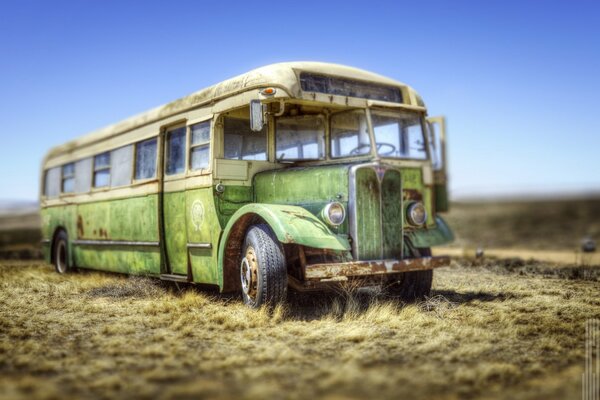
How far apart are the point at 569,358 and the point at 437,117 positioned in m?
3.88

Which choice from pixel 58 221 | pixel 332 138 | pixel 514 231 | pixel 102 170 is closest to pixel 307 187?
pixel 332 138

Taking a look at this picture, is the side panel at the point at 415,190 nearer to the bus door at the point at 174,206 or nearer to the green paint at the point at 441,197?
the green paint at the point at 441,197

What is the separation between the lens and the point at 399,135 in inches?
285

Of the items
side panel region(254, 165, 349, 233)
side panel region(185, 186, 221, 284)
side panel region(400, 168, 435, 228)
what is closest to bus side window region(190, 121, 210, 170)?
side panel region(185, 186, 221, 284)

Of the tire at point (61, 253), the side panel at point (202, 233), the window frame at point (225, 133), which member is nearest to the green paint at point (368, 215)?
the window frame at point (225, 133)

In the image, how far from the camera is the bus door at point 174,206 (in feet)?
25.7

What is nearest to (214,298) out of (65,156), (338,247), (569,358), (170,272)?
(170,272)

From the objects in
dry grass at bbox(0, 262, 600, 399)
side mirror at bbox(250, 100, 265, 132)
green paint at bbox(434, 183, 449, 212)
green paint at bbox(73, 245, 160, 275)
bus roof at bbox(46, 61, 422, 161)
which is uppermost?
bus roof at bbox(46, 61, 422, 161)

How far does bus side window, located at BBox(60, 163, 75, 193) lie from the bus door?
4.05m

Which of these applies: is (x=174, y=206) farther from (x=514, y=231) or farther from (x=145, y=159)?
(x=514, y=231)

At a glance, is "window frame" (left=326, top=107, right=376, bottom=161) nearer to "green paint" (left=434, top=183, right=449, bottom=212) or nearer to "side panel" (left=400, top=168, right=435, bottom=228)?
"side panel" (left=400, top=168, right=435, bottom=228)

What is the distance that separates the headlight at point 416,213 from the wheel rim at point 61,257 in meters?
7.70

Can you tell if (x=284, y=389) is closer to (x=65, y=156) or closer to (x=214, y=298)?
(x=214, y=298)

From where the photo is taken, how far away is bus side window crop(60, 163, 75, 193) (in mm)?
11531
